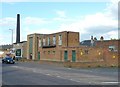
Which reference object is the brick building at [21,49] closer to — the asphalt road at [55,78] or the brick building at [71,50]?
the brick building at [71,50]

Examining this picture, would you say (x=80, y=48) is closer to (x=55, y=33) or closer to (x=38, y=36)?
(x=55, y=33)

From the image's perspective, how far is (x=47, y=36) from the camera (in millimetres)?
75750

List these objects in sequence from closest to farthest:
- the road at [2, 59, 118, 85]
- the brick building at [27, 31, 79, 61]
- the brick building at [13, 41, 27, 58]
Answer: the road at [2, 59, 118, 85]
the brick building at [27, 31, 79, 61]
the brick building at [13, 41, 27, 58]

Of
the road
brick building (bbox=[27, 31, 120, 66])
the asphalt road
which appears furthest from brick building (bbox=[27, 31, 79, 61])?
the asphalt road

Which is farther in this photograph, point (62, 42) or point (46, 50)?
point (46, 50)

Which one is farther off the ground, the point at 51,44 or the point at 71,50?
the point at 51,44

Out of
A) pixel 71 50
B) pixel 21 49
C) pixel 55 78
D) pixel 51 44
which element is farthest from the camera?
pixel 21 49

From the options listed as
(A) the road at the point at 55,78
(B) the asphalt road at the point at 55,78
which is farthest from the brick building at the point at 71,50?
(B) the asphalt road at the point at 55,78

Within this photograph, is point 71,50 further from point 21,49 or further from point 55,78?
point 21,49

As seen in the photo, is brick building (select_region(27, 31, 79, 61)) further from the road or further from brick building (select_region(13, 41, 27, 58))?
the road

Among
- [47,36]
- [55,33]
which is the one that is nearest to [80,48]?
[55,33]

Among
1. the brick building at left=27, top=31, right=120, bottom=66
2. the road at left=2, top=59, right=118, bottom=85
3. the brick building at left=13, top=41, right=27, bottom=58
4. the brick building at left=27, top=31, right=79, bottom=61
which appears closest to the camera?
the road at left=2, top=59, right=118, bottom=85

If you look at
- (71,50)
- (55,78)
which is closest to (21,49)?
(71,50)

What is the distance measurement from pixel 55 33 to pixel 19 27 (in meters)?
38.0
